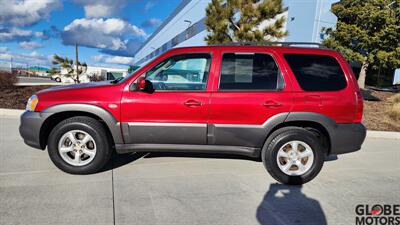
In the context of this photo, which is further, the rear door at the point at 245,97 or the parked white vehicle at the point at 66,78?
the parked white vehicle at the point at 66,78

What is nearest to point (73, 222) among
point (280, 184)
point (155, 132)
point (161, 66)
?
point (155, 132)

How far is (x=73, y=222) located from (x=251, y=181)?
7.30ft

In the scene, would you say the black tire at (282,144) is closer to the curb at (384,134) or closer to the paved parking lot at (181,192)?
the paved parking lot at (181,192)

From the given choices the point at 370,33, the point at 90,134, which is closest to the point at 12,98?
the point at 90,134

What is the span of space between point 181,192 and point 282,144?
1481 mm

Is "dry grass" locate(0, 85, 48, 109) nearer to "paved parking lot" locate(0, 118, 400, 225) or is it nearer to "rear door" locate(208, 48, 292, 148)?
"paved parking lot" locate(0, 118, 400, 225)

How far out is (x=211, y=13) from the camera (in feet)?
34.0

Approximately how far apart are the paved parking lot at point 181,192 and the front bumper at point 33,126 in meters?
0.47

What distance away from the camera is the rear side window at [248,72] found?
361 centimetres

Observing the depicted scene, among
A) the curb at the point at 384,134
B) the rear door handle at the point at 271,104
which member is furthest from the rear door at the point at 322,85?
the curb at the point at 384,134

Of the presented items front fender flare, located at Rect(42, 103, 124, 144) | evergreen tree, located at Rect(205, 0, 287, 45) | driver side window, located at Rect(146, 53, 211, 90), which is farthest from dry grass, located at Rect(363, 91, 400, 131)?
front fender flare, located at Rect(42, 103, 124, 144)

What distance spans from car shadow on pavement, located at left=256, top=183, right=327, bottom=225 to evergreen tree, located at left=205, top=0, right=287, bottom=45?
23.9 feet

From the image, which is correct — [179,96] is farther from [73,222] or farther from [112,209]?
[73,222]

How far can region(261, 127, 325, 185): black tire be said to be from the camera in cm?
361
